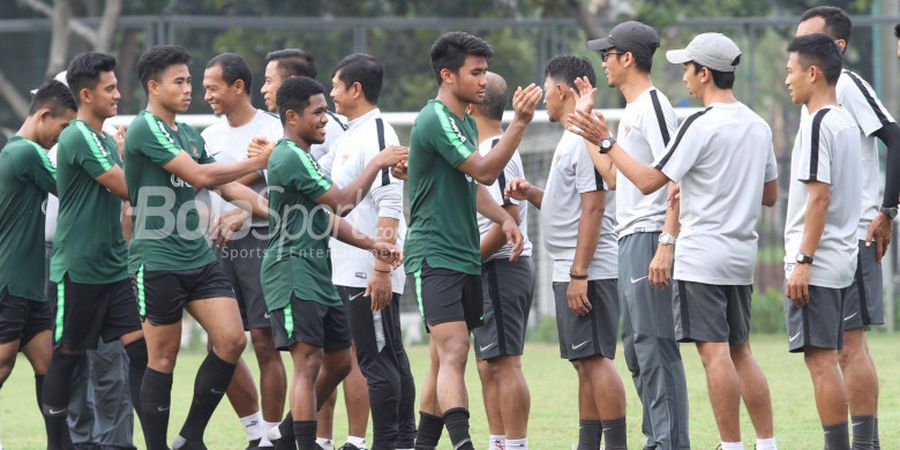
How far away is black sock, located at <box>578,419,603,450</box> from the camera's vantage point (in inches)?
332

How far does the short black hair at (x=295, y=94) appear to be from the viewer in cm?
806

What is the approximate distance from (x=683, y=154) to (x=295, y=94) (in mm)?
2221

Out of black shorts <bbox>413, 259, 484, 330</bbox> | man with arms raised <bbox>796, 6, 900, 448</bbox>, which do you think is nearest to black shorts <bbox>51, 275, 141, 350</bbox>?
black shorts <bbox>413, 259, 484, 330</bbox>

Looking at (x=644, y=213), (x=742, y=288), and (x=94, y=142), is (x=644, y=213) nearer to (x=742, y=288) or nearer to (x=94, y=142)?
(x=742, y=288)

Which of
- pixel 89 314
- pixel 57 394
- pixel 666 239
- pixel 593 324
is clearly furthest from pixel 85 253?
pixel 666 239

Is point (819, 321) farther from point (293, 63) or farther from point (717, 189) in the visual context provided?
point (293, 63)

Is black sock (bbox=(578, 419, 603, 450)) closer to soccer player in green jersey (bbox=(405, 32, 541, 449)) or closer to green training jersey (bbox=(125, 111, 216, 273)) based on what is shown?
soccer player in green jersey (bbox=(405, 32, 541, 449))

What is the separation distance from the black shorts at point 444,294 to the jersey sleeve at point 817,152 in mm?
1857

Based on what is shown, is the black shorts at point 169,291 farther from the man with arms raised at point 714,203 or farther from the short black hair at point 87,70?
the man with arms raised at point 714,203

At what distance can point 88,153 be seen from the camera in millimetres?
8125

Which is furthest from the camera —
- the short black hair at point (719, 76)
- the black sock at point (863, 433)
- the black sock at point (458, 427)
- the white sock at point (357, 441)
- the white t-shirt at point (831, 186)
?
the white sock at point (357, 441)

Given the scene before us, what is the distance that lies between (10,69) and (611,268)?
12753 millimetres


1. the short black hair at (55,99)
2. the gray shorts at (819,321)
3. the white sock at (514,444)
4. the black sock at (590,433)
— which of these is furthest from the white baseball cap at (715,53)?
the short black hair at (55,99)

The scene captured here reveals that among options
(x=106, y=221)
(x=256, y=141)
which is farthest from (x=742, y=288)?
(x=106, y=221)
